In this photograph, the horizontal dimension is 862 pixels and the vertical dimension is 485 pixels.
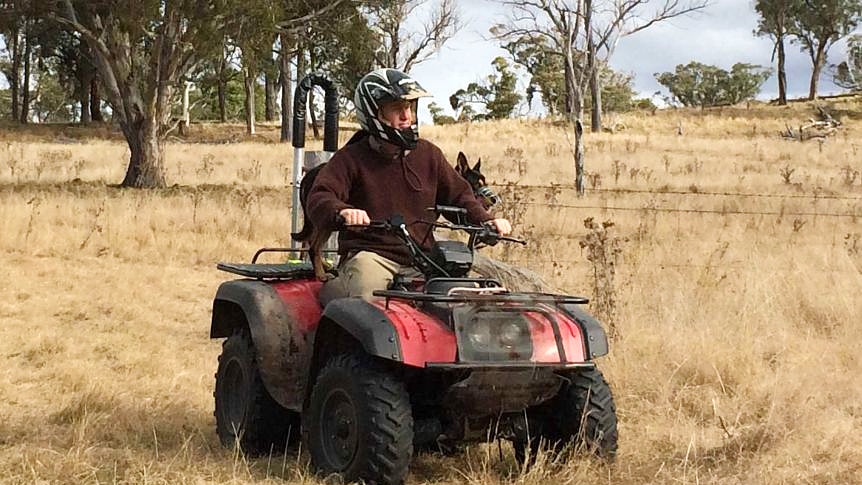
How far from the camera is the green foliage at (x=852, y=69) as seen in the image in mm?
60969

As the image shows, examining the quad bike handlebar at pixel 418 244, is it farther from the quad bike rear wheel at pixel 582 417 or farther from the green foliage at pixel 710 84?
the green foliage at pixel 710 84

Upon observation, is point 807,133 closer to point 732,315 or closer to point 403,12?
point 403,12

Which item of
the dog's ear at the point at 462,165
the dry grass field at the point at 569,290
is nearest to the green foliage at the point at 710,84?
the dry grass field at the point at 569,290

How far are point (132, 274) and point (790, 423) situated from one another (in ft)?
26.4

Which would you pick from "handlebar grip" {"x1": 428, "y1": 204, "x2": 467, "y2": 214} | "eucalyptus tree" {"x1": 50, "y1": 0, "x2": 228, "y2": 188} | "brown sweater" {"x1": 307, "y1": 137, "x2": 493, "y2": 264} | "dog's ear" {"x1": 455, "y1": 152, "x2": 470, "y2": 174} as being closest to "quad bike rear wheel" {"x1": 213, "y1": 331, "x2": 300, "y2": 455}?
"brown sweater" {"x1": 307, "y1": 137, "x2": 493, "y2": 264}

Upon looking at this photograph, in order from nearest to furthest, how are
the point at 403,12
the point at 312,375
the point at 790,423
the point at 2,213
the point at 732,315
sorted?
1. the point at 312,375
2. the point at 790,423
3. the point at 732,315
4. the point at 2,213
5. the point at 403,12

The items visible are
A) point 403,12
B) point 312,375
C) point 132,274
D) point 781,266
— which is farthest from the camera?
point 403,12

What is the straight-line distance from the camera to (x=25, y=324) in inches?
344

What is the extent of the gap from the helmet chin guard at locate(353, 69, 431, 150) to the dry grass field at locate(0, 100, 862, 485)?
1619 mm

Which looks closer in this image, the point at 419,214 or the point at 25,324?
the point at 419,214

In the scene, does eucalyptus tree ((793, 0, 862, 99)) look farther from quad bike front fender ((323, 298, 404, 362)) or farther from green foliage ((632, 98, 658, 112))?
quad bike front fender ((323, 298, 404, 362))

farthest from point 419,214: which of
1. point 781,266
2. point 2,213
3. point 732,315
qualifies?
point 2,213

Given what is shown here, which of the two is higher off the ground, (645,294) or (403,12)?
(403,12)

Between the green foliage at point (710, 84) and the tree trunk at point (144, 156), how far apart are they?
67798 mm
